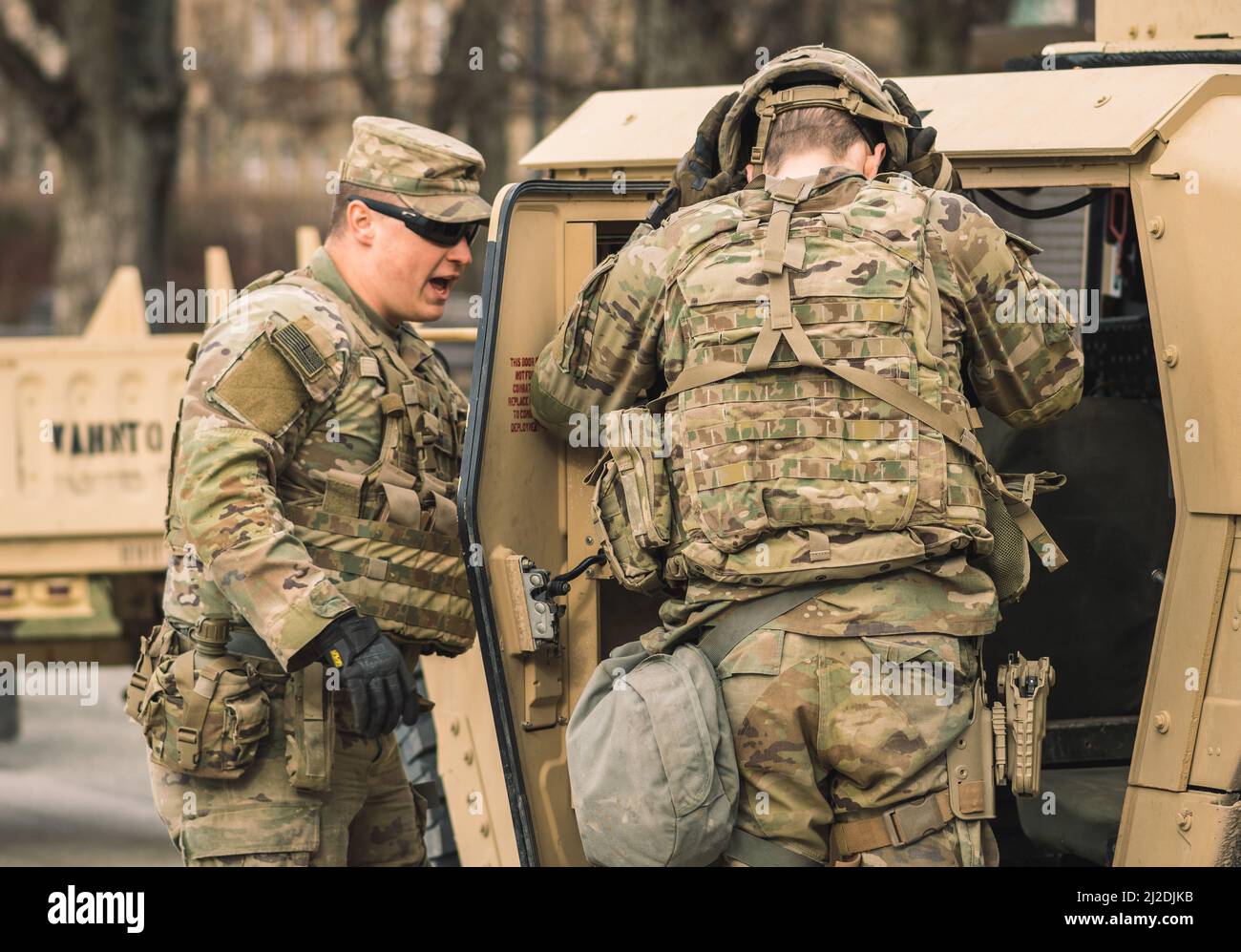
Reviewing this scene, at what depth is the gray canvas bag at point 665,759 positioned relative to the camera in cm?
297

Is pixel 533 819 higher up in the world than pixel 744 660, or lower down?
lower down

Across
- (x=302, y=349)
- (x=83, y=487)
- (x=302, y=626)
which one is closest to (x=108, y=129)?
(x=83, y=487)

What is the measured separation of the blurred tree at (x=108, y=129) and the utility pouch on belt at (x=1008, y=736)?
45.9ft

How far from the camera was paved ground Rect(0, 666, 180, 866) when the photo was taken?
681cm

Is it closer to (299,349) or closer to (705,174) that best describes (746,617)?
(705,174)

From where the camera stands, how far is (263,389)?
347 centimetres

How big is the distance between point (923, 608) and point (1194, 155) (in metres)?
0.99

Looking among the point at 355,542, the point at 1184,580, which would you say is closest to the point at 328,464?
the point at 355,542

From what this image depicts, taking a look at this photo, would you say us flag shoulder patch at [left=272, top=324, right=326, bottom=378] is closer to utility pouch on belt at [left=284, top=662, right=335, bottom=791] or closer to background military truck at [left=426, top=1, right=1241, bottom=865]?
background military truck at [left=426, top=1, right=1241, bottom=865]

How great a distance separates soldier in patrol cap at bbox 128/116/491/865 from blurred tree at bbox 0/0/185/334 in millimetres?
12946

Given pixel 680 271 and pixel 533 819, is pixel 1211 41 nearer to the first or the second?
pixel 680 271

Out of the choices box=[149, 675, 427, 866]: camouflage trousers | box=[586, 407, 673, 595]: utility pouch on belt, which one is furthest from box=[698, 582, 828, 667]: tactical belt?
box=[149, 675, 427, 866]: camouflage trousers

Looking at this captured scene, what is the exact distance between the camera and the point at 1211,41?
13.8 feet

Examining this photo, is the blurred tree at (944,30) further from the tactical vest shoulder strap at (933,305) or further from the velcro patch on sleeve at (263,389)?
the tactical vest shoulder strap at (933,305)
